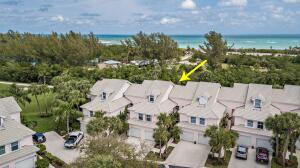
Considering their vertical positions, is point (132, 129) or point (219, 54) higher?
point (219, 54)

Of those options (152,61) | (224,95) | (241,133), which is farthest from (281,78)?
(152,61)

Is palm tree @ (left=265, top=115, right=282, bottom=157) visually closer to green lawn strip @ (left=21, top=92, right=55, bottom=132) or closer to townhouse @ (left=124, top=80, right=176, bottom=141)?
Answer: townhouse @ (left=124, top=80, right=176, bottom=141)

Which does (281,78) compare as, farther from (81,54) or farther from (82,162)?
(81,54)

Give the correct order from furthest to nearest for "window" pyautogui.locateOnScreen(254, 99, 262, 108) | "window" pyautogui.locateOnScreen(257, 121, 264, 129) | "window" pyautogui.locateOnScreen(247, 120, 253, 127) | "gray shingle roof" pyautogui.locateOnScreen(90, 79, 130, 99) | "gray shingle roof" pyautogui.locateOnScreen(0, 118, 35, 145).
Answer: "gray shingle roof" pyautogui.locateOnScreen(90, 79, 130, 99), "window" pyautogui.locateOnScreen(254, 99, 262, 108), "window" pyautogui.locateOnScreen(247, 120, 253, 127), "window" pyautogui.locateOnScreen(257, 121, 264, 129), "gray shingle roof" pyautogui.locateOnScreen(0, 118, 35, 145)

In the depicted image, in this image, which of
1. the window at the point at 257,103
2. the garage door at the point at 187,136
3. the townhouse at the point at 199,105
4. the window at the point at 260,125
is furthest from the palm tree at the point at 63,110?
the window at the point at 257,103

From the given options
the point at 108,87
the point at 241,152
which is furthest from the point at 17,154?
the point at 241,152

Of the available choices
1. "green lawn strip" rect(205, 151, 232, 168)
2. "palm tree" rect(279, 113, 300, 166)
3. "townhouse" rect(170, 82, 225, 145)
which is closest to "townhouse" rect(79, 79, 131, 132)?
"townhouse" rect(170, 82, 225, 145)
